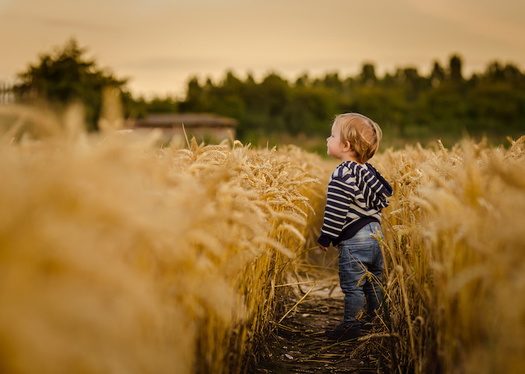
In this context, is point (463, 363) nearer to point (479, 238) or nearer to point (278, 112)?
point (479, 238)

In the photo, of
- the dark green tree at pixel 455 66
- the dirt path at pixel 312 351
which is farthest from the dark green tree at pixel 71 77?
the dark green tree at pixel 455 66

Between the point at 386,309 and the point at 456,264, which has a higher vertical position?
the point at 456,264

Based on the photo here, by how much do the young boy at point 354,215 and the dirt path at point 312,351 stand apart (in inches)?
5.6

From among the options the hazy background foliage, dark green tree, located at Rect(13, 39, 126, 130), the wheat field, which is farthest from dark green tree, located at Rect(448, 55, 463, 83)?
the wheat field

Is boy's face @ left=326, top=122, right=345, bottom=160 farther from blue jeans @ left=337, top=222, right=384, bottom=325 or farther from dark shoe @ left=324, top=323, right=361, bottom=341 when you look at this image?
dark shoe @ left=324, top=323, right=361, bottom=341

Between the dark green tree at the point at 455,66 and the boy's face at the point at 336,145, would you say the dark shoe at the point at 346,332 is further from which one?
the dark green tree at the point at 455,66

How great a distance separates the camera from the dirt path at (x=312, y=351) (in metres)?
3.02

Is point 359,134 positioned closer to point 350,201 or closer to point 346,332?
point 350,201

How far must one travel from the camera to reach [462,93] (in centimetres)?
6781

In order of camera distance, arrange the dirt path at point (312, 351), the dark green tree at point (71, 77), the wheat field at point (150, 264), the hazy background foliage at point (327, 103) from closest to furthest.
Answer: the wheat field at point (150, 264) < the dirt path at point (312, 351) < the dark green tree at point (71, 77) < the hazy background foliage at point (327, 103)

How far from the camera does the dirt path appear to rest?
302cm

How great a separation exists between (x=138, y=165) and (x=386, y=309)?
6.22 ft

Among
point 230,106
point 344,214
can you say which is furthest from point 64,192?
point 230,106

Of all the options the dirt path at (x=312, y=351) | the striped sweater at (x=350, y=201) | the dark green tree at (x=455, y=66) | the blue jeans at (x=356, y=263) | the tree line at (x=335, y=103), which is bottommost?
the dirt path at (x=312, y=351)
